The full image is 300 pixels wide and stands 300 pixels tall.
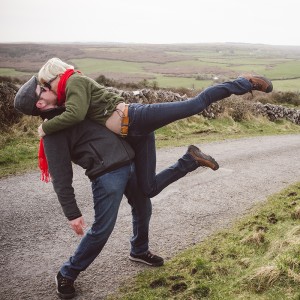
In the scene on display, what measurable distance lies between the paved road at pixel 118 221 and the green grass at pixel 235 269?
284 mm

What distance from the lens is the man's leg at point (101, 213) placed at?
3.18 m

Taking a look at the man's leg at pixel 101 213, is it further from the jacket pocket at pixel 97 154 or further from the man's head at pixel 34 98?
the man's head at pixel 34 98

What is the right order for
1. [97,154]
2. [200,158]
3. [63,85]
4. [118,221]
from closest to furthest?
[63,85] < [97,154] < [200,158] < [118,221]

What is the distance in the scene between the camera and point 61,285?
3359 mm

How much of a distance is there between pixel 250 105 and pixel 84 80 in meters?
16.0

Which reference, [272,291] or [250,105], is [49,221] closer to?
[272,291]

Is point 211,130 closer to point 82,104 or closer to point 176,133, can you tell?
point 176,133

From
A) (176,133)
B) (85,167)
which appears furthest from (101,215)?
(176,133)

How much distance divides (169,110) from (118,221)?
103 inches

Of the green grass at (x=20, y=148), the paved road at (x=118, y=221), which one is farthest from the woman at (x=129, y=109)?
the green grass at (x=20, y=148)

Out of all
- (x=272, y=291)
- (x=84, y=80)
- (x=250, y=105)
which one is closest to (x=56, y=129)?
(x=84, y=80)

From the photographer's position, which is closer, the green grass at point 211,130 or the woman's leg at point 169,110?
the woman's leg at point 169,110

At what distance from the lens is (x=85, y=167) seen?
10.6ft

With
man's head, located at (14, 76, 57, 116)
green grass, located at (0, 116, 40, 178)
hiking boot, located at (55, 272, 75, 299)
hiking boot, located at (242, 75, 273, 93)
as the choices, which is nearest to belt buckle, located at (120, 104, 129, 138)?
man's head, located at (14, 76, 57, 116)
